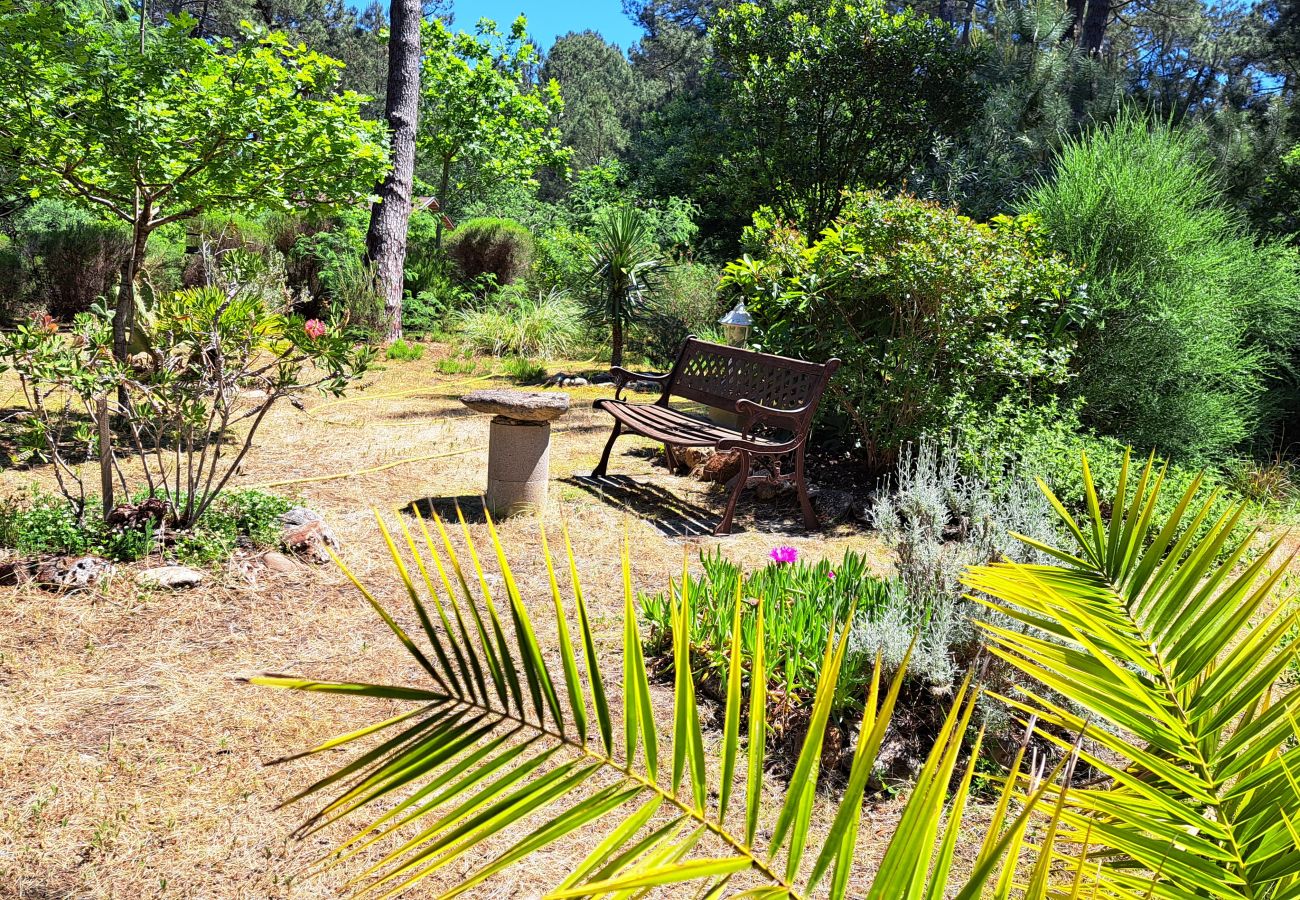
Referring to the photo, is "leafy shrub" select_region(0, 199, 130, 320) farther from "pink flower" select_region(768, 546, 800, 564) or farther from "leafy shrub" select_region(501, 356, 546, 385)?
"pink flower" select_region(768, 546, 800, 564)

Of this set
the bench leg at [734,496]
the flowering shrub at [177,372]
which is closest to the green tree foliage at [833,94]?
the bench leg at [734,496]

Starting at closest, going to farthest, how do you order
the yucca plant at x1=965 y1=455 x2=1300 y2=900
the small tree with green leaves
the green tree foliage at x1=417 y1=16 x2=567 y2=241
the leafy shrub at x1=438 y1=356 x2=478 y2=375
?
the yucca plant at x1=965 y1=455 x2=1300 y2=900 < the small tree with green leaves < the leafy shrub at x1=438 y1=356 x2=478 y2=375 < the green tree foliage at x1=417 y1=16 x2=567 y2=241

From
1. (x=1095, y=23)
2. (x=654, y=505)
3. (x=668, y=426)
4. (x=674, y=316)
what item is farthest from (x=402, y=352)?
(x=1095, y=23)

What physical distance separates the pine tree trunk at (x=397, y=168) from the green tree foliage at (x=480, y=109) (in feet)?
19.9

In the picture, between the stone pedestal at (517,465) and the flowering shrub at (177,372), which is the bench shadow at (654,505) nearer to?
the stone pedestal at (517,465)

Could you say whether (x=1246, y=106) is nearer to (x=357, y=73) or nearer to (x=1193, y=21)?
(x=1193, y=21)

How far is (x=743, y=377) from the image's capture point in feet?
21.5

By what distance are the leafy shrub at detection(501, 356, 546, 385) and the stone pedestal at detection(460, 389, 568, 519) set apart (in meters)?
4.77

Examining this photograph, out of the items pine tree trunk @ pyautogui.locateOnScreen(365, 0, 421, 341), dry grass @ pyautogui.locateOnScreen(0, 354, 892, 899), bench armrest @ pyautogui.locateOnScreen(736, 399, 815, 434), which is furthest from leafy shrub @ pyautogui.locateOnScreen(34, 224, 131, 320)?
bench armrest @ pyautogui.locateOnScreen(736, 399, 815, 434)

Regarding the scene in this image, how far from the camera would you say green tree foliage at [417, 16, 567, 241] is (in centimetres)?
A: 1867

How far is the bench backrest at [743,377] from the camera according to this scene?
5.96 meters

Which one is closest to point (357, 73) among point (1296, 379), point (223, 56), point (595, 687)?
point (223, 56)

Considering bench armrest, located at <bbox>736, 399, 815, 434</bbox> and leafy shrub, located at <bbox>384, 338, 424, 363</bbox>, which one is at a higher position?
bench armrest, located at <bbox>736, 399, 815, 434</bbox>

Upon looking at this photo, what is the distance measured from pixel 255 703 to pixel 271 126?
3.98 m
